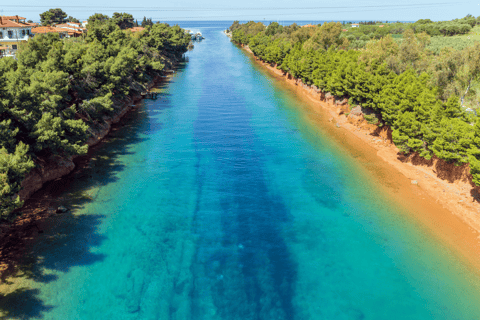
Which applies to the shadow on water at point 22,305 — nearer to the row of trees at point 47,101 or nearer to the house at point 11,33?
the row of trees at point 47,101

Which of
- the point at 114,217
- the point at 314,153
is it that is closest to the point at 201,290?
the point at 114,217

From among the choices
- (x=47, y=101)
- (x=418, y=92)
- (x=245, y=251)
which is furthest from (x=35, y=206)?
(x=418, y=92)

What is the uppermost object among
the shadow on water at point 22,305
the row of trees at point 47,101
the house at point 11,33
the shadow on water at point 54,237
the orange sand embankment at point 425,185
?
the house at point 11,33

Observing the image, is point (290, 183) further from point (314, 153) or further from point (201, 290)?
point (201, 290)

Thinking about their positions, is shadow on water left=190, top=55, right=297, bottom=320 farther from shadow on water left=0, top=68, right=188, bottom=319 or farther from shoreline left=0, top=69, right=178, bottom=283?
shoreline left=0, top=69, right=178, bottom=283

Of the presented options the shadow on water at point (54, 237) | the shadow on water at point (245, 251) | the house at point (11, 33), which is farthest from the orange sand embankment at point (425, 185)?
the house at point (11, 33)

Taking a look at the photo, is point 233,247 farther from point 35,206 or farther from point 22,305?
point 35,206

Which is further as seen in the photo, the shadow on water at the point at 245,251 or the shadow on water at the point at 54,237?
the shadow on water at the point at 245,251
